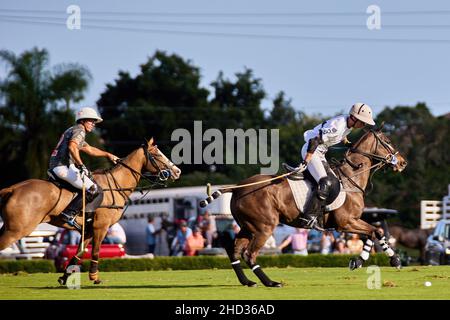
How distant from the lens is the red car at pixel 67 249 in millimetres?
29078

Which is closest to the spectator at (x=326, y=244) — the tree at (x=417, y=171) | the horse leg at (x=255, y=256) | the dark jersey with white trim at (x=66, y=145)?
A: the horse leg at (x=255, y=256)

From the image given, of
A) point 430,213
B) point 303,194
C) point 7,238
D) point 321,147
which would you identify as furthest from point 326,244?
point 7,238

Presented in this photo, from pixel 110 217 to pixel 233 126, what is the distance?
64261 millimetres

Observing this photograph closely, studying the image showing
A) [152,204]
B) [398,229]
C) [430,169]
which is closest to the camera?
[398,229]

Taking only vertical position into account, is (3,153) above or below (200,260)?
above

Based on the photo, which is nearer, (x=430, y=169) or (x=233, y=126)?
(x=430, y=169)

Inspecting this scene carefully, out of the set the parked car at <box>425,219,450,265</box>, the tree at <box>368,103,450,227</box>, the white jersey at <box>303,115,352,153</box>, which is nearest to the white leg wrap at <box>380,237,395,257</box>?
the white jersey at <box>303,115,352,153</box>

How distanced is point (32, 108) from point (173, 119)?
1842 cm

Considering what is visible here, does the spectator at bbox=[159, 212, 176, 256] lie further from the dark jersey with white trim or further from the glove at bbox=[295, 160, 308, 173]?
the glove at bbox=[295, 160, 308, 173]

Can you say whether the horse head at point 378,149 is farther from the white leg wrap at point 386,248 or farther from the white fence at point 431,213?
the white fence at point 431,213

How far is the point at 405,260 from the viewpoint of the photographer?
35.5 meters

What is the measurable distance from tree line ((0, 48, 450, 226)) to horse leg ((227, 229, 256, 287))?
30.5 meters
